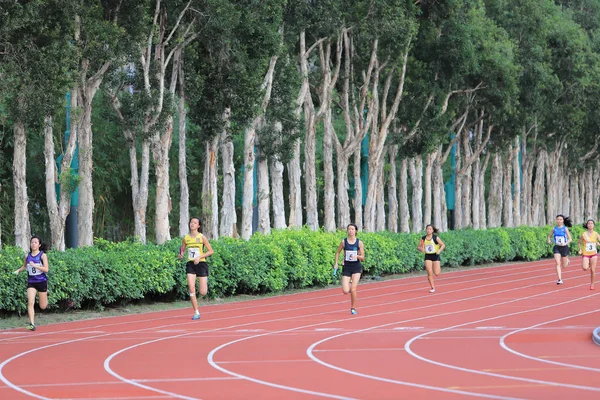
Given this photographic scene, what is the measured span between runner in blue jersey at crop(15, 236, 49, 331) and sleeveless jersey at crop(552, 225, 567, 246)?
14.4 meters

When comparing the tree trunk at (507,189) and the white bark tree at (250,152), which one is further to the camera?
the tree trunk at (507,189)

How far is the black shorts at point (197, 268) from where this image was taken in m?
20.3

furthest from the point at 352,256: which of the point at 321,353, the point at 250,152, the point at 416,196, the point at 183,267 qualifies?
the point at 416,196

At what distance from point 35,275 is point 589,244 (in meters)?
14.4

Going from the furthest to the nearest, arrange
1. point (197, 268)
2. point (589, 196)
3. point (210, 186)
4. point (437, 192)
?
1. point (589, 196)
2. point (437, 192)
3. point (210, 186)
4. point (197, 268)

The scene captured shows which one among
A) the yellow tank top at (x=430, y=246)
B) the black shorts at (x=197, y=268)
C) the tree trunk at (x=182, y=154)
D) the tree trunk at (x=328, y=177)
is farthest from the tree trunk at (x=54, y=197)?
the tree trunk at (x=328, y=177)

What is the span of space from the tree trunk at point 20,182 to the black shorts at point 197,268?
623 cm

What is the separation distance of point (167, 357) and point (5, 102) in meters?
11.5

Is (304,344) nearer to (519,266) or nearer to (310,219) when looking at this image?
(310,219)

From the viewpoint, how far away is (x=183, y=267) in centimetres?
2398

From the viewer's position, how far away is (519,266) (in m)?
43.6

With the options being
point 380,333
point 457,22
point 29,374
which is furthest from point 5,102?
point 457,22

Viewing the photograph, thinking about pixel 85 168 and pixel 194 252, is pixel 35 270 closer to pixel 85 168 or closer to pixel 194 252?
pixel 194 252

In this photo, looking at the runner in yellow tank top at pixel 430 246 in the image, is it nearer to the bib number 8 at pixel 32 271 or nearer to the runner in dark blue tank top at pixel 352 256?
the runner in dark blue tank top at pixel 352 256
